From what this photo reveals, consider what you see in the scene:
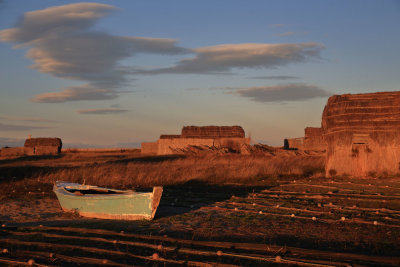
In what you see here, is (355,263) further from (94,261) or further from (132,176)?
(132,176)

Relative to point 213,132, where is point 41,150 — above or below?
below

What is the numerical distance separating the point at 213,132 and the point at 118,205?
32.6 m

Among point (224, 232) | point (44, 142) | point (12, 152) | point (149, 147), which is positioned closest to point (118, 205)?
point (224, 232)

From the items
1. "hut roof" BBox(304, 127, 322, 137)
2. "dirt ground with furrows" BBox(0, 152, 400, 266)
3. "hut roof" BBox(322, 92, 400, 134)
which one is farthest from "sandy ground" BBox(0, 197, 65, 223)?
"hut roof" BBox(304, 127, 322, 137)

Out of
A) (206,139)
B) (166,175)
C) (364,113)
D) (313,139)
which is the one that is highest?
(364,113)

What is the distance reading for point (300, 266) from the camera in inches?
253

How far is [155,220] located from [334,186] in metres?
7.83

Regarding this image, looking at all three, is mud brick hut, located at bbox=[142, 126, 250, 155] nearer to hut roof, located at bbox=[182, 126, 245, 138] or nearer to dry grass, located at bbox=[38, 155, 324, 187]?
hut roof, located at bbox=[182, 126, 245, 138]

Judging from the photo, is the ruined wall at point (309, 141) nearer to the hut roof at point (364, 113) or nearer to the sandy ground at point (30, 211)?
the hut roof at point (364, 113)

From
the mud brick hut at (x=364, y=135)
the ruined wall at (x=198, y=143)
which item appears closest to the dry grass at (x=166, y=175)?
the mud brick hut at (x=364, y=135)

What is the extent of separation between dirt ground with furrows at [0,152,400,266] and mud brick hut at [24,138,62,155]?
3895cm

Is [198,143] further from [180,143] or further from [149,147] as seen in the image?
[149,147]

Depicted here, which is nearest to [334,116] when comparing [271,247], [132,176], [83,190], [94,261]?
[132,176]

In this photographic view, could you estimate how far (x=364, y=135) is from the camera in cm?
1780
